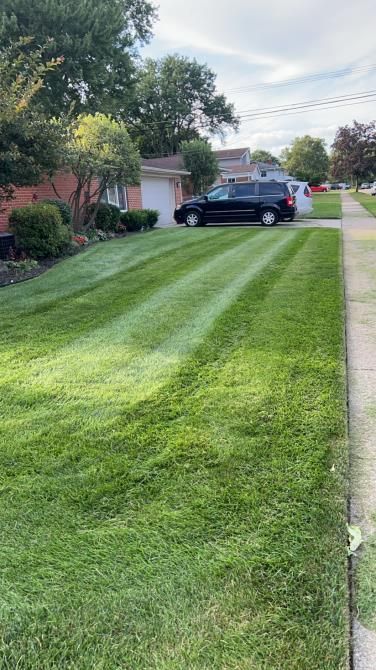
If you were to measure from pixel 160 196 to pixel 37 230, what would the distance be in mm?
13461

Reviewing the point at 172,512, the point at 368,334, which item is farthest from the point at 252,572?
the point at 368,334

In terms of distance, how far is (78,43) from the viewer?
16.7 m

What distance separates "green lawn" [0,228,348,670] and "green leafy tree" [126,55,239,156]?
135 ft

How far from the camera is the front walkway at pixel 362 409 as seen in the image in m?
1.58

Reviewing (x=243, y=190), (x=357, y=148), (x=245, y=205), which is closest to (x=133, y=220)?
(x=245, y=205)

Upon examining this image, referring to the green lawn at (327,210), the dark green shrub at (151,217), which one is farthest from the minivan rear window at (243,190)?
the green lawn at (327,210)

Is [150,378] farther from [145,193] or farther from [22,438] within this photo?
[145,193]

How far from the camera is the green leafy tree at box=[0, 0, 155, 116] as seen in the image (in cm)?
1600

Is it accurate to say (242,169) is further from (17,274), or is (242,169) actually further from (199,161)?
(17,274)

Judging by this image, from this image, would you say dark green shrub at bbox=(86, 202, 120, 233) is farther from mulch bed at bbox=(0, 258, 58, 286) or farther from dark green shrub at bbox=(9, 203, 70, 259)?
mulch bed at bbox=(0, 258, 58, 286)

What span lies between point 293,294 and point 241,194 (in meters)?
11.2


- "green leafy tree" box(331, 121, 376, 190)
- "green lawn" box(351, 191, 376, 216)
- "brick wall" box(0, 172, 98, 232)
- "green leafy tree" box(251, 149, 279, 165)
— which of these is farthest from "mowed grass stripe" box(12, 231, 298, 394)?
"green leafy tree" box(251, 149, 279, 165)

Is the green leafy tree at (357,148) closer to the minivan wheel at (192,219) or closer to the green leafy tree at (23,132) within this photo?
the minivan wheel at (192,219)

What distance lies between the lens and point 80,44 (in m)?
16.8
